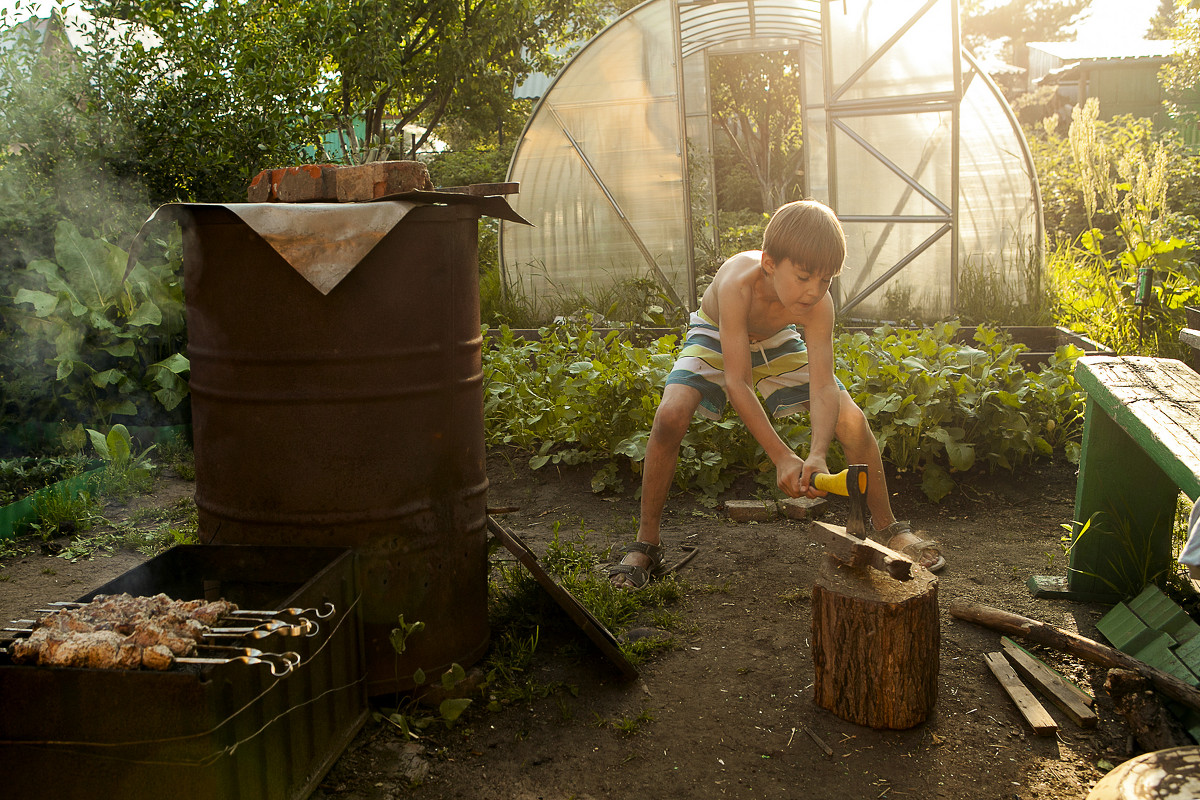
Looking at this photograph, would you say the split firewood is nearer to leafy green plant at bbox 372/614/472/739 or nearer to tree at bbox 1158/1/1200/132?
leafy green plant at bbox 372/614/472/739

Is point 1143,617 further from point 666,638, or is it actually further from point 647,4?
point 647,4

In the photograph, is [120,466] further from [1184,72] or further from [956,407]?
[1184,72]

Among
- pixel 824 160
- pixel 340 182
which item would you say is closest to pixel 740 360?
pixel 340 182

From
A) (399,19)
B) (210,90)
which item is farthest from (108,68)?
(399,19)

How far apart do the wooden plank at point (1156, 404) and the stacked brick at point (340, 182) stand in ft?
7.25

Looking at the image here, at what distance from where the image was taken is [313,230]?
7.61ft

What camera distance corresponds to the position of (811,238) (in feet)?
9.55

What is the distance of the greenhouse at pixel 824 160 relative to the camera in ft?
26.3

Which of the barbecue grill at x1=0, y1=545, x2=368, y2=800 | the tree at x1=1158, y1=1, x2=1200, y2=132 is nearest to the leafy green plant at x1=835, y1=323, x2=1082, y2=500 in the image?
the barbecue grill at x1=0, y1=545, x2=368, y2=800

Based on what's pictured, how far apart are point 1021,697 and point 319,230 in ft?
7.90

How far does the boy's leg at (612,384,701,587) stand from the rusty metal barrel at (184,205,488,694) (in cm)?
114

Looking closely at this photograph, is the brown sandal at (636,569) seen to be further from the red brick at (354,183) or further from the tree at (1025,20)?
the tree at (1025,20)

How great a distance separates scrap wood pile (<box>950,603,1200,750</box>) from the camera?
2.41 m

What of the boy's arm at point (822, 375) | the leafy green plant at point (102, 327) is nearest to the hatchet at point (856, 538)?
the boy's arm at point (822, 375)
